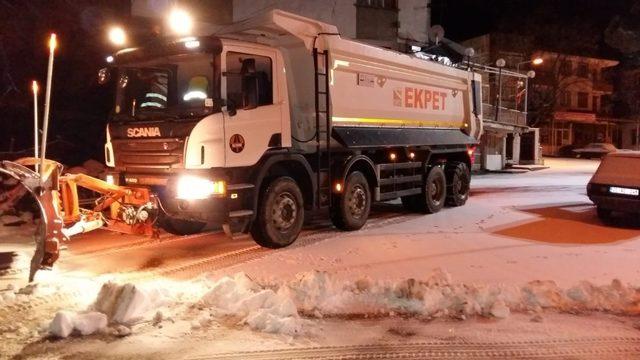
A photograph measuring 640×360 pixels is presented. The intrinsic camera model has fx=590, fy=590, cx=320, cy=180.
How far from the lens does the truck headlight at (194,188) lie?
301 inches

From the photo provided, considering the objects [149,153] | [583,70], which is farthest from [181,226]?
[583,70]

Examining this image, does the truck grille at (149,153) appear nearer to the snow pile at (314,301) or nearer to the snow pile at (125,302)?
the snow pile at (314,301)

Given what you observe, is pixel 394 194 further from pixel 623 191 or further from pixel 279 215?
pixel 623 191

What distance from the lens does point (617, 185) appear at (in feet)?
37.4

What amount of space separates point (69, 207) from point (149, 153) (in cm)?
124

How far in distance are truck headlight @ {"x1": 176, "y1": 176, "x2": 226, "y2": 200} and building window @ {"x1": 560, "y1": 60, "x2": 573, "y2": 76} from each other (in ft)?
155

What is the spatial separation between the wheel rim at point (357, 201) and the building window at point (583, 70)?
4794 centimetres

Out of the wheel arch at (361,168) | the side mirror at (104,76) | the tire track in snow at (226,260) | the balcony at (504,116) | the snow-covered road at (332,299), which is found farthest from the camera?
the balcony at (504,116)

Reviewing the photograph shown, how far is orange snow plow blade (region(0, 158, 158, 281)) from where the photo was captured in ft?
21.3

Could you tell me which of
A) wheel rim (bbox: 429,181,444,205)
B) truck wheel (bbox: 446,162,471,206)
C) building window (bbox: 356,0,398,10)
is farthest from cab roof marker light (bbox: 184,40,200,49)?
building window (bbox: 356,0,398,10)

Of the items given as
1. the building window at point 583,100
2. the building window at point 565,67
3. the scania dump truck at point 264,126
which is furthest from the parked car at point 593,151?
the scania dump truck at point 264,126

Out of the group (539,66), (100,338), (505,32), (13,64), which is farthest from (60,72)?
(539,66)

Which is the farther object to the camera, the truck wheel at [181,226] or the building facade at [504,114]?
the building facade at [504,114]

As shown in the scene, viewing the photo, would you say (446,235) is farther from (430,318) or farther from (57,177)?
(57,177)
